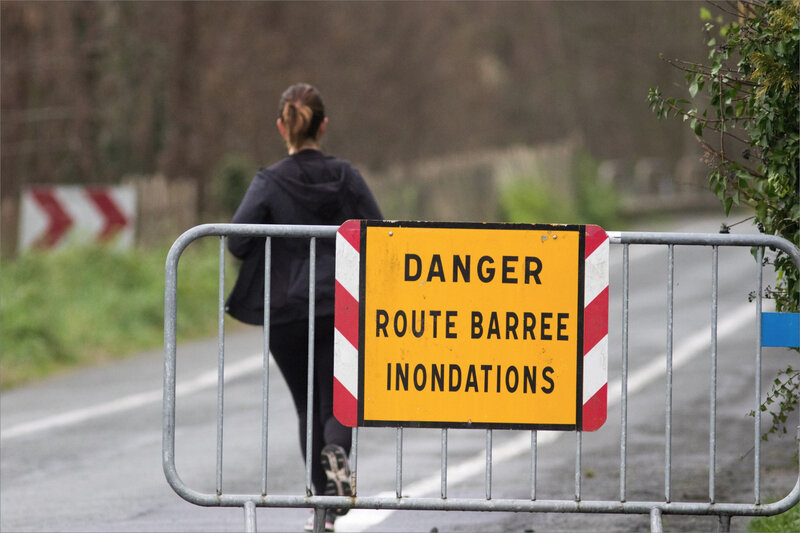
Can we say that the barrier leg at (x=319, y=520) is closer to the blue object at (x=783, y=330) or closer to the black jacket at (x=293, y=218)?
the black jacket at (x=293, y=218)

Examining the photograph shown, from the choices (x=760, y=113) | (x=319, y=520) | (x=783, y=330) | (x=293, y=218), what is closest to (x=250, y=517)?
(x=319, y=520)

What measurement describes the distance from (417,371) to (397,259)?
41 cm

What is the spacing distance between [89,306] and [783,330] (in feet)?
33.0

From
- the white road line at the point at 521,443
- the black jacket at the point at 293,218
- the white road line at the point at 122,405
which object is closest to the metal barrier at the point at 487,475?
the white road line at the point at 521,443

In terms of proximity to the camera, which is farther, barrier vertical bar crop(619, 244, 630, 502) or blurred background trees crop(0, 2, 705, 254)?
blurred background trees crop(0, 2, 705, 254)

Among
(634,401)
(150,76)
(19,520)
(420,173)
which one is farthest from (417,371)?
(420,173)

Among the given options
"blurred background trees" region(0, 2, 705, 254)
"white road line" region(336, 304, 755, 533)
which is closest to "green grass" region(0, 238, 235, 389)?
"blurred background trees" region(0, 2, 705, 254)

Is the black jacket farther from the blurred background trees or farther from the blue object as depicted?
the blurred background trees

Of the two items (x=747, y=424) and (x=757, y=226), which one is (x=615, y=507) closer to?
(x=757, y=226)

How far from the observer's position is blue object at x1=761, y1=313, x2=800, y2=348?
5.56 m

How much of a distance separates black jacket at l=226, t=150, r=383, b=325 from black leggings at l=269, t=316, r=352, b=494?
0.09 metres

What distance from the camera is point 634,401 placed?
10.6 meters

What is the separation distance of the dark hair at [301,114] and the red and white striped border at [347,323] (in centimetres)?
137

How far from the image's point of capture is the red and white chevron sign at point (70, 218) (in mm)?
17078
